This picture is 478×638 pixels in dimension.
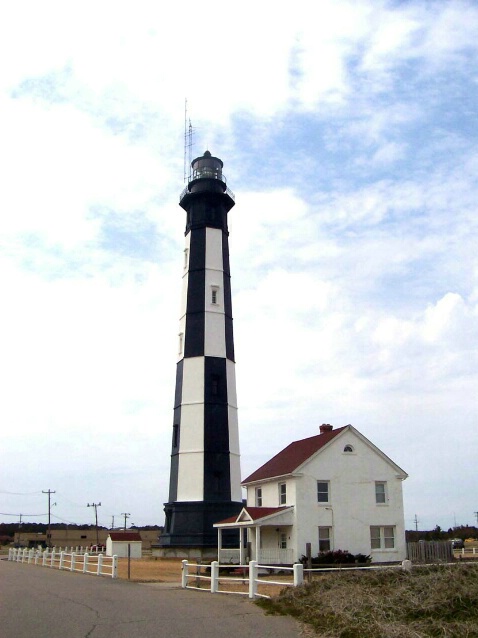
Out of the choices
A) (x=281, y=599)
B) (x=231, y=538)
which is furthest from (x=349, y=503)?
(x=281, y=599)

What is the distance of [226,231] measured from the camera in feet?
149

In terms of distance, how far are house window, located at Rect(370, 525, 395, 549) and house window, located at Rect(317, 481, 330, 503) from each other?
2.69m

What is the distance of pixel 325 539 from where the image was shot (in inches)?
1227

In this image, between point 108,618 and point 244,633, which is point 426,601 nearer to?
point 244,633

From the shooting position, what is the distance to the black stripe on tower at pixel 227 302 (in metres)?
42.7

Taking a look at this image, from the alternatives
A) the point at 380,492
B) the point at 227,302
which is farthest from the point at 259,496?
the point at 227,302

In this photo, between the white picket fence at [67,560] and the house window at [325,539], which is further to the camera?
the white picket fence at [67,560]

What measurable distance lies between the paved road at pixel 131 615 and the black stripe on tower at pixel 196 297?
21.4m

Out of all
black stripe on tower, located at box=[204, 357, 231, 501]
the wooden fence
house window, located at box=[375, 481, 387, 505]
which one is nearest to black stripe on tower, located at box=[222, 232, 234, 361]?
black stripe on tower, located at box=[204, 357, 231, 501]

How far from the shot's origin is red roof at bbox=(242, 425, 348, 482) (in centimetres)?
3219

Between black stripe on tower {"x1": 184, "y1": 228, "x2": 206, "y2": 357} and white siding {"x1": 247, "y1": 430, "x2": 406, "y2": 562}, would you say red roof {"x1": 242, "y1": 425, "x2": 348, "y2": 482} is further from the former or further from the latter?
black stripe on tower {"x1": 184, "y1": 228, "x2": 206, "y2": 357}

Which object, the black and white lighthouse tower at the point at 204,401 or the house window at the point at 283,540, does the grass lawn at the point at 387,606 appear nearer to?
the house window at the point at 283,540

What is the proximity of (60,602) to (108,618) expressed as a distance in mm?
3460

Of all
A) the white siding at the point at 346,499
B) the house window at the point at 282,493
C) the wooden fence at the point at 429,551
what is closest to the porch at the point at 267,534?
the white siding at the point at 346,499
